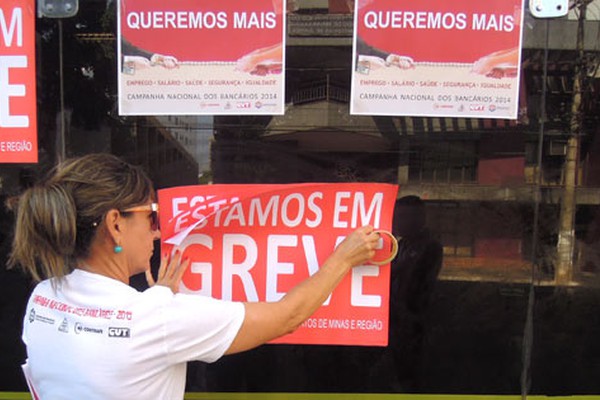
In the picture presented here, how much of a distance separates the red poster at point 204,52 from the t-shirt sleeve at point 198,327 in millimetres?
765

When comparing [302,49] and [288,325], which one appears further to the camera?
[302,49]

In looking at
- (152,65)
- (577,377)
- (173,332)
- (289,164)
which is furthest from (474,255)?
(152,65)

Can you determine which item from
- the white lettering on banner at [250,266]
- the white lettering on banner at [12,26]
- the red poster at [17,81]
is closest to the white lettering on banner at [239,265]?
the white lettering on banner at [250,266]

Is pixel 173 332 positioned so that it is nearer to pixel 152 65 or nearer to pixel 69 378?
pixel 69 378

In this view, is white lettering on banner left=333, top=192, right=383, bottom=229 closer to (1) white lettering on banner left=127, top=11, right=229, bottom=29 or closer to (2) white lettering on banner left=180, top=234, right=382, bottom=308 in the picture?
(2) white lettering on banner left=180, top=234, right=382, bottom=308

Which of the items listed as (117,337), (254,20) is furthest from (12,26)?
(117,337)

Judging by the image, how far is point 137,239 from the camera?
42.7 inches

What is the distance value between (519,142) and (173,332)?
1.28 metres

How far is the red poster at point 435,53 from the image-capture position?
60.6 inches

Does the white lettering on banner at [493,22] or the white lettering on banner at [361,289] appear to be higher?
→ the white lettering on banner at [493,22]

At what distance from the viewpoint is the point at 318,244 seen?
1503 mm

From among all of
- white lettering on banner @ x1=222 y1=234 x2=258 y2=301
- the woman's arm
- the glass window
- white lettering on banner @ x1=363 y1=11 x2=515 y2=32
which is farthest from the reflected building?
the woman's arm

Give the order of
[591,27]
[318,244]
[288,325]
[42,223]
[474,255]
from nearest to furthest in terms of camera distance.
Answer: [42,223], [288,325], [318,244], [591,27], [474,255]

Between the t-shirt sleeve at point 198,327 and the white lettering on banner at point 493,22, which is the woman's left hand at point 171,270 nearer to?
the t-shirt sleeve at point 198,327
